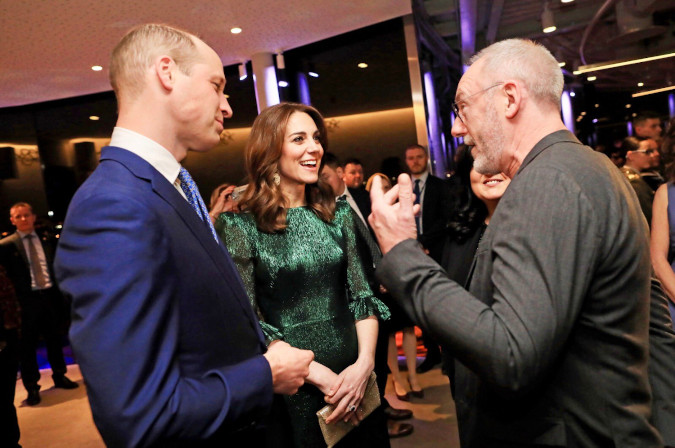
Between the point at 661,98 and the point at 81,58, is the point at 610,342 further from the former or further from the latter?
the point at 81,58

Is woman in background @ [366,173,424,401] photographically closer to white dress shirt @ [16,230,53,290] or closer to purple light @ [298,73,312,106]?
purple light @ [298,73,312,106]

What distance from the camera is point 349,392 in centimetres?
181

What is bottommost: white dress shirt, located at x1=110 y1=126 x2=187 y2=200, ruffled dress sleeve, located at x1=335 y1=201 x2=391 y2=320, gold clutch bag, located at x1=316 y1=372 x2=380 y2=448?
gold clutch bag, located at x1=316 y1=372 x2=380 y2=448

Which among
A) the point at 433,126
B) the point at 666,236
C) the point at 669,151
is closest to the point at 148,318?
the point at 666,236

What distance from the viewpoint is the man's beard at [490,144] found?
123 centimetres

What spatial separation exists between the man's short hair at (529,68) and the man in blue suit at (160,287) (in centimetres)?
65

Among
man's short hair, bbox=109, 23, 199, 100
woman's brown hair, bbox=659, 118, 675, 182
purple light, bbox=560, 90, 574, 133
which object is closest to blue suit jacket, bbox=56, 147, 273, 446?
man's short hair, bbox=109, 23, 199, 100

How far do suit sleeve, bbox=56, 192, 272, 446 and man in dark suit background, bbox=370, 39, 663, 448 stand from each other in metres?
0.44

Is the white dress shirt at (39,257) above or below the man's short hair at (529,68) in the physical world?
below

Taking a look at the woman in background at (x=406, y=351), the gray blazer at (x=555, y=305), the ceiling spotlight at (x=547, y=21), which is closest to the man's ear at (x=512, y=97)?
the gray blazer at (x=555, y=305)

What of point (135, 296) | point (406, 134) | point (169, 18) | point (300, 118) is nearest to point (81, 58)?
point (169, 18)

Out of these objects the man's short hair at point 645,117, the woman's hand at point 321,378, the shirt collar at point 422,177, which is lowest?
the woman's hand at point 321,378

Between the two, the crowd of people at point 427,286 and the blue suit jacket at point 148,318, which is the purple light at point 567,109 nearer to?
the crowd of people at point 427,286

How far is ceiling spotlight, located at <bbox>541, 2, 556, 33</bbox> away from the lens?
4.58 metres
